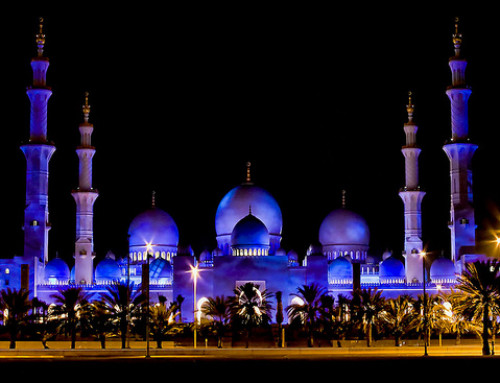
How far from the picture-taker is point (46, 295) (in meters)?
59.3

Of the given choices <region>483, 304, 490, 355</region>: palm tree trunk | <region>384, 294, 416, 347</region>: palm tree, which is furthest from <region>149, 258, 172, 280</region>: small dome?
<region>483, 304, 490, 355</region>: palm tree trunk

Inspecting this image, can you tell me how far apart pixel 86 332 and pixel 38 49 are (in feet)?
72.9

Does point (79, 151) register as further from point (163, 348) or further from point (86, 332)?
point (163, 348)

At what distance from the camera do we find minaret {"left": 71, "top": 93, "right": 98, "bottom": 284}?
62094 mm

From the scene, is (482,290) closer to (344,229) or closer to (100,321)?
(100,321)

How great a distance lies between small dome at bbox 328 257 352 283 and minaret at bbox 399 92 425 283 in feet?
13.4

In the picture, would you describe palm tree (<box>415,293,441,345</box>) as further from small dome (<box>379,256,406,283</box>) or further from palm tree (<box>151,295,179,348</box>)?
small dome (<box>379,256,406,283</box>)

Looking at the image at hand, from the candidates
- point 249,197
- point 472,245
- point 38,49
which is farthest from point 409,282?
point 38,49

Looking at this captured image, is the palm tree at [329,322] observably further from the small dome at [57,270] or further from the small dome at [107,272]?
the small dome at [57,270]

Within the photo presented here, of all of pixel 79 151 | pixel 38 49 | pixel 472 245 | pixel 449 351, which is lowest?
pixel 449 351

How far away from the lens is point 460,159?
5875 cm

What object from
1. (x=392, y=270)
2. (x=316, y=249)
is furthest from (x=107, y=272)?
(x=392, y=270)

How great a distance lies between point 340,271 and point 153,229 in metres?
14.2

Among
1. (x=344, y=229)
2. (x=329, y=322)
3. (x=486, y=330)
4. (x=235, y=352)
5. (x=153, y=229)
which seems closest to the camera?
(x=486, y=330)
